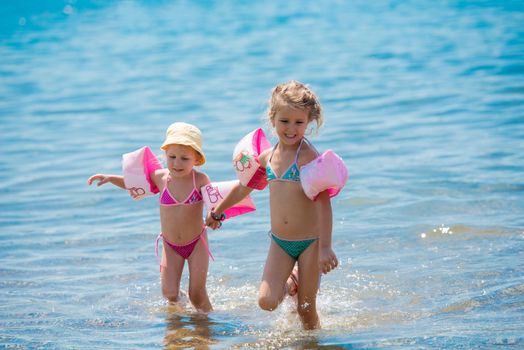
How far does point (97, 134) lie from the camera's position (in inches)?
551

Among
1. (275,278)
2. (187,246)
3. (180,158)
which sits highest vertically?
(180,158)

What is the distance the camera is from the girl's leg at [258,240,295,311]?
219 inches

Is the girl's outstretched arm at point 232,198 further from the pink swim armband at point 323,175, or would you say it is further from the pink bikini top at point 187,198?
the pink swim armband at point 323,175

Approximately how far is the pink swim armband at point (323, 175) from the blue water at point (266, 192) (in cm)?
96

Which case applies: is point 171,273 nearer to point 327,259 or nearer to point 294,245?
point 294,245

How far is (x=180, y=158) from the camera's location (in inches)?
243

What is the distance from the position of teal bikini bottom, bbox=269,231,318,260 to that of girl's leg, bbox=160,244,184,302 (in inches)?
39.8

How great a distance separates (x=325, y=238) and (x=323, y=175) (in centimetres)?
39

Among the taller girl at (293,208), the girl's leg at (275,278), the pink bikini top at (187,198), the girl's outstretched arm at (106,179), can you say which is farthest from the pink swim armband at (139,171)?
the girl's leg at (275,278)

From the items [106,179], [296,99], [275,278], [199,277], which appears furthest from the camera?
[106,179]

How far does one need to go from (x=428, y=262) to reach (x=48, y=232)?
3839mm

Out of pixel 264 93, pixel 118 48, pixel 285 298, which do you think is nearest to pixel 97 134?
pixel 264 93

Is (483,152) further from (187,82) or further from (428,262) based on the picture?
(187,82)

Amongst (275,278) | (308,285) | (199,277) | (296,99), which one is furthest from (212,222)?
A: (296,99)
